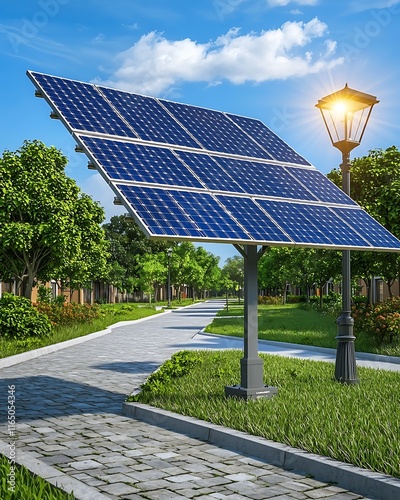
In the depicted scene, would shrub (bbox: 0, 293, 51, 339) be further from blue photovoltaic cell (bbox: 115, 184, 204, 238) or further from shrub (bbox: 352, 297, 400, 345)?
blue photovoltaic cell (bbox: 115, 184, 204, 238)

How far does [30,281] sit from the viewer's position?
81.8 ft

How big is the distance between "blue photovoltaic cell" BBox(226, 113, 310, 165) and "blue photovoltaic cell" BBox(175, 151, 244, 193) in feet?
8.07

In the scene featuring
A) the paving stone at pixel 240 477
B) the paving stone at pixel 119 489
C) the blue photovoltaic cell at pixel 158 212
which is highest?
the blue photovoltaic cell at pixel 158 212

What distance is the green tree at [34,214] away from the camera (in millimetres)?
23938

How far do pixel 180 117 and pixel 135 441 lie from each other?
7.18 meters

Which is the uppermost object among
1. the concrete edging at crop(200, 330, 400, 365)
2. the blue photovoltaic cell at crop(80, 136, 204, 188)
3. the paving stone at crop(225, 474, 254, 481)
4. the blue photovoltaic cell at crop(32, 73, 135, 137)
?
the blue photovoltaic cell at crop(32, 73, 135, 137)

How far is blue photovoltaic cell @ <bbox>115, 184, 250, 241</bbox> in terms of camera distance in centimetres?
842

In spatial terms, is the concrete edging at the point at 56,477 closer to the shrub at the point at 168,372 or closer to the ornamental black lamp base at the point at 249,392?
the shrub at the point at 168,372

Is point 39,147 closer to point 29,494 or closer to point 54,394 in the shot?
point 54,394

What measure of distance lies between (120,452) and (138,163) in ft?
14.6

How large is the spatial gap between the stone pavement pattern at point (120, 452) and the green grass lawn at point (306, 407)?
1.66 ft

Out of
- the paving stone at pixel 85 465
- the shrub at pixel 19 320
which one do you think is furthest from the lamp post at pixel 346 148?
the shrub at pixel 19 320

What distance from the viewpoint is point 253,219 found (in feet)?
32.3

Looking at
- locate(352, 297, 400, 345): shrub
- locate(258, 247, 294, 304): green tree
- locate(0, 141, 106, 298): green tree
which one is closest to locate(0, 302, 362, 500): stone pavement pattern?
locate(352, 297, 400, 345): shrub
